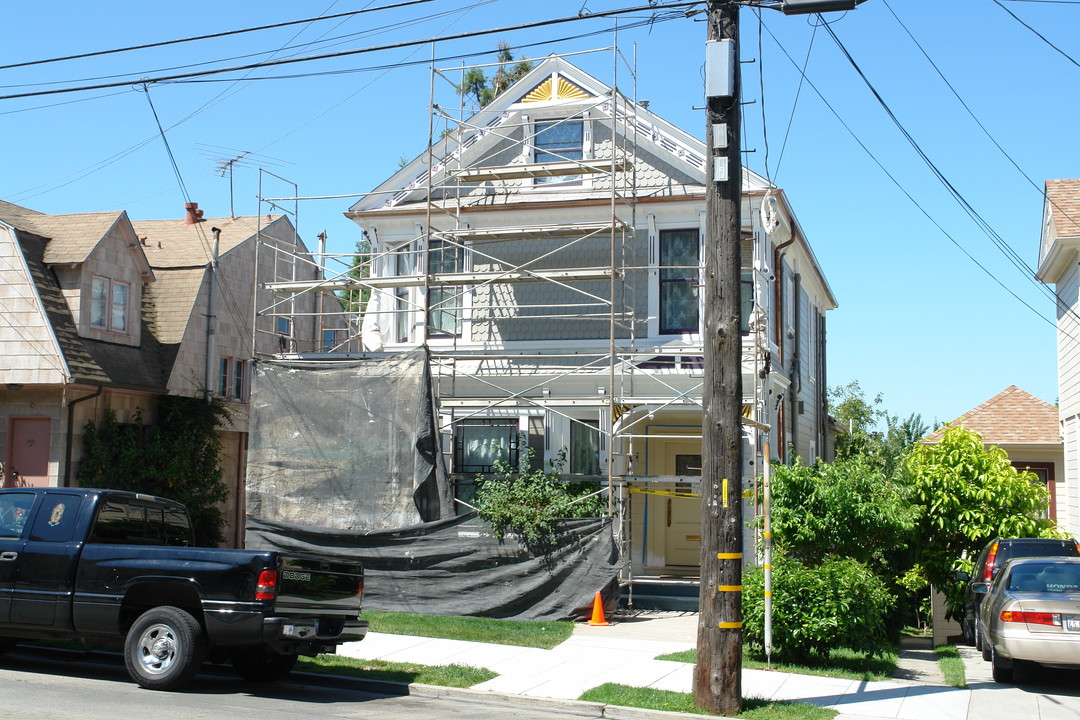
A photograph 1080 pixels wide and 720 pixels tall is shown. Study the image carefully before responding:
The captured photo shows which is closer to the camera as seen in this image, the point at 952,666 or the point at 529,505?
A: the point at 952,666

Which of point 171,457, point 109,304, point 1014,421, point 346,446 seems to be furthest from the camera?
point 1014,421

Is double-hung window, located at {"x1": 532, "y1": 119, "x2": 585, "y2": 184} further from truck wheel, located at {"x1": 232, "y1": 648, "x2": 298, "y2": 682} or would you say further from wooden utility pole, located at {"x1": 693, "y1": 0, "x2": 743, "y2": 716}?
truck wheel, located at {"x1": 232, "y1": 648, "x2": 298, "y2": 682}

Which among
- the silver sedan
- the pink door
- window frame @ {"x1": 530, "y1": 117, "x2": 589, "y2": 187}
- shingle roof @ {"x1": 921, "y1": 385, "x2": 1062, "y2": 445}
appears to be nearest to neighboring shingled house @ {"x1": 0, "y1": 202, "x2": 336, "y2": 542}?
the pink door

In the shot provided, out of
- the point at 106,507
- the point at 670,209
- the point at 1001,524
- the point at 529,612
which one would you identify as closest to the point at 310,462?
the point at 529,612

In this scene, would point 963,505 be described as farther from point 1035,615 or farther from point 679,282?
point 679,282

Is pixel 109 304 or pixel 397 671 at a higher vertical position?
pixel 109 304

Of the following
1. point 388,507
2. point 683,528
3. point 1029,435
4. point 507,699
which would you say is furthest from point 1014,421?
point 507,699

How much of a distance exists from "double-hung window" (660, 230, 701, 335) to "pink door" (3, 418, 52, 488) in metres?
11.4

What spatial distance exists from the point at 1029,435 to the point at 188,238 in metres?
20.4

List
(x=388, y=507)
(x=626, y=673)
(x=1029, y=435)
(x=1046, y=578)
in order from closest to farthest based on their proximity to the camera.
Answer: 1. (x=1046, y=578)
2. (x=626, y=673)
3. (x=388, y=507)
4. (x=1029, y=435)

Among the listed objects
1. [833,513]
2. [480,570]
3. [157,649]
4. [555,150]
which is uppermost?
[555,150]

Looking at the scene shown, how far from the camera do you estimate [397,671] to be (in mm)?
10914

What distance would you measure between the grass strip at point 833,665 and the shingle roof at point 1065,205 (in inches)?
330

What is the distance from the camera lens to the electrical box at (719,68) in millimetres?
9531
